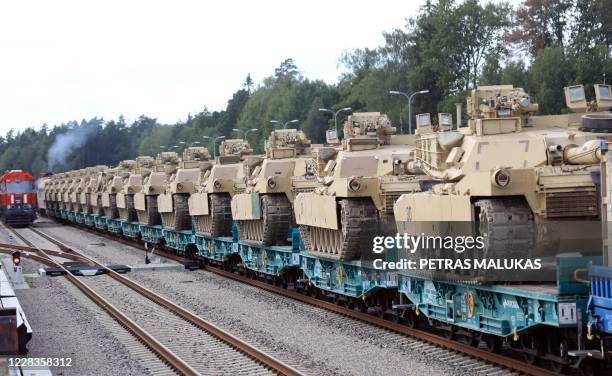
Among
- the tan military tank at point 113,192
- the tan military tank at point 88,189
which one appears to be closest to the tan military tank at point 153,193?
the tan military tank at point 113,192

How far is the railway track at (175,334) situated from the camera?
52.6ft

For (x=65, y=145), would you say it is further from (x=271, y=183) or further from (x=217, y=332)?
(x=217, y=332)

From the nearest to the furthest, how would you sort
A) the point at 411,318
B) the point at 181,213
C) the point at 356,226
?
the point at 411,318, the point at 356,226, the point at 181,213

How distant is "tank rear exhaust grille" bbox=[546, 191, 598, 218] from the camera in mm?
14484

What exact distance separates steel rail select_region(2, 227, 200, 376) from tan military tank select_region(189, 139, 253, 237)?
4869 mm

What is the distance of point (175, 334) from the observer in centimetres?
1966

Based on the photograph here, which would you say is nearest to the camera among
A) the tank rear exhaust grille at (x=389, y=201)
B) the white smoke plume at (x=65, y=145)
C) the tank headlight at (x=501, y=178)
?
the tank headlight at (x=501, y=178)

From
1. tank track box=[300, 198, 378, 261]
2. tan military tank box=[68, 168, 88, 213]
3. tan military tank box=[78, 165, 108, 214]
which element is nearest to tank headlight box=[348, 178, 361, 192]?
tank track box=[300, 198, 378, 261]

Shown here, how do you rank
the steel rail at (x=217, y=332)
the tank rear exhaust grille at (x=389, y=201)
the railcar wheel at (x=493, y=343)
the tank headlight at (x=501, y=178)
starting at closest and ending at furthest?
the tank headlight at (x=501, y=178), the steel rail at (x=217, y=332), the railcar wheel at (x=493, y=343), the tank rear exhaust grille at (x=389, y=201)

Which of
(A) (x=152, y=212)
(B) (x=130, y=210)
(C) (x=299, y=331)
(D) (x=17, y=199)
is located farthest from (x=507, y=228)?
(D) (x=17, y=199)

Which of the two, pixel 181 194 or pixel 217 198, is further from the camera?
pixel 181 194

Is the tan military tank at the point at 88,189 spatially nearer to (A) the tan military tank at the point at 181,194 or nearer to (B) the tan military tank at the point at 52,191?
(B) the tan military tank at the point at 52,191

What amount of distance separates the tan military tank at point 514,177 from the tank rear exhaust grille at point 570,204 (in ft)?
0.05

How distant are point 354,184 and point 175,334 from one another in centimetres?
457
